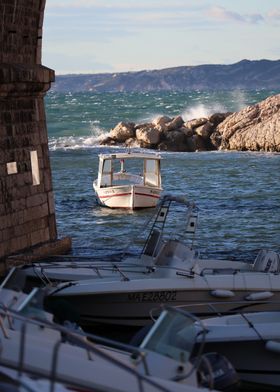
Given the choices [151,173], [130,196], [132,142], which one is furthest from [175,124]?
[130,196]

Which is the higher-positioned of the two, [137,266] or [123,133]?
[137,266]

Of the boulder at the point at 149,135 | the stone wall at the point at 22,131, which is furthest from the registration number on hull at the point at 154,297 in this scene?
the boulder at the point at 149,135

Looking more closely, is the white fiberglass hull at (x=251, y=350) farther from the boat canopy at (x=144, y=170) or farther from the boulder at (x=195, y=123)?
the boulder at (x=195, y=123)

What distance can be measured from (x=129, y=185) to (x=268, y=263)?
1369cm

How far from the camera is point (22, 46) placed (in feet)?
60.0

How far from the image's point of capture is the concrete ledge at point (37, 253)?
17.5 meters

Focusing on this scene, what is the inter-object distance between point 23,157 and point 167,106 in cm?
8478

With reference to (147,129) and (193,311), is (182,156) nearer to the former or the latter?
(147,129)

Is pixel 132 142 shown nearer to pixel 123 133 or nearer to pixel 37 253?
pixel 123 133

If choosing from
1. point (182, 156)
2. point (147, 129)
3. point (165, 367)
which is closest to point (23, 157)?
point (165, 367)

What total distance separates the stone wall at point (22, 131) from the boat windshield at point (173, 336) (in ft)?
27.1

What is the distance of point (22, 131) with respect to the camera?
18547 mm

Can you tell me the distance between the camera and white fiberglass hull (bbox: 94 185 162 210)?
29344 millimetres

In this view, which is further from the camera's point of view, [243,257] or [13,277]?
[243,257]
